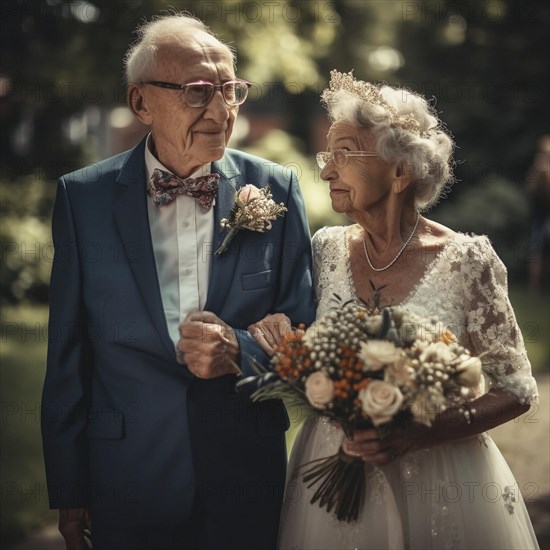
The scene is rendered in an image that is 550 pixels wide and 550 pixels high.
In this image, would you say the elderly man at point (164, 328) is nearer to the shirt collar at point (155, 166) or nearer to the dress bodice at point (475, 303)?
the shirt collar at point (155, 166)

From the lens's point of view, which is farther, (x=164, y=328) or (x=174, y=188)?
(x=174, y=188)

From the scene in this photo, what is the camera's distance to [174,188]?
3793 millimetres

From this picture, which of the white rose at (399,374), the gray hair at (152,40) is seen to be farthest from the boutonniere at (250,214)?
the white rose at (399,374)

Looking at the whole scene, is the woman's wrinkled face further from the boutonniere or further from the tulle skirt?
the tulle skirt

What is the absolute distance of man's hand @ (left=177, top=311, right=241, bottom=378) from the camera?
3547 millimetres

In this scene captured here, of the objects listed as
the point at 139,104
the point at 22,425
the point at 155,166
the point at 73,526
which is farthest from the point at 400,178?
the point at 22,425

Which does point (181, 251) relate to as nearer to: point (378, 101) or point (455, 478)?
point (378, 101)

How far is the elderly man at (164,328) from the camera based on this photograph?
3693mm

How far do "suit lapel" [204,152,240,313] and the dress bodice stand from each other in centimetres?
46

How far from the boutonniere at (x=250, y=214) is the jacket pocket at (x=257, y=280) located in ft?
0.49

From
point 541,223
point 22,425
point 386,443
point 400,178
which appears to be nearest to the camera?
point 386,443

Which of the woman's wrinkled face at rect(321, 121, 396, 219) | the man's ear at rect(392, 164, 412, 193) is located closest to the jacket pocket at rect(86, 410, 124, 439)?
the woman's wrinkled face at rect(321, 121, 396, 219)

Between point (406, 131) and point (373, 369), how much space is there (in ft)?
3.83

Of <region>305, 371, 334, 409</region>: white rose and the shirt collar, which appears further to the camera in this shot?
the shirt collar
